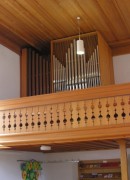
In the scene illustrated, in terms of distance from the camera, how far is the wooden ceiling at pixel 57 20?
224 inches

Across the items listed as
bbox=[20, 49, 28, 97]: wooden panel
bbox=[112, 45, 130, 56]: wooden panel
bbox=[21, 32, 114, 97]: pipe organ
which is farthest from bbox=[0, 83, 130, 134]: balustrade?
bbox=[112, 45, 130, 56]: wooden panel

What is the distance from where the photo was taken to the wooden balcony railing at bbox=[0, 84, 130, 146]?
4.48 metres

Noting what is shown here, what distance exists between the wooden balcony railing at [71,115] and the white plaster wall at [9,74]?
1460 millimetres

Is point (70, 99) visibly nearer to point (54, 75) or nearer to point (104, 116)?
point (104, 116)

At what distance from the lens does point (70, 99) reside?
482 cm

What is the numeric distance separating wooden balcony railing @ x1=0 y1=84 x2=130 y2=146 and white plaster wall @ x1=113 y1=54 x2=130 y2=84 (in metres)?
2.78

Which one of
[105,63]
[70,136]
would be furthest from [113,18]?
[70,136]

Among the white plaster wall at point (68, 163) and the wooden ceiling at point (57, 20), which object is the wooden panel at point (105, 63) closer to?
the wooden ceiling at point (57, 20)

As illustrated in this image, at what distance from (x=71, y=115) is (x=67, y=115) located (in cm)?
7

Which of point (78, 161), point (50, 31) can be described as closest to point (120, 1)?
point (50, 31)

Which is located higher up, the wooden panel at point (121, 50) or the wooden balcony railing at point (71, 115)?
the wooden panel at point (121, 50)

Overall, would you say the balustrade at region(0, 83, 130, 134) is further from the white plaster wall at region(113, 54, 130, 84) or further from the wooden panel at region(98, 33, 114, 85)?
the white plaster wall at region(113, 54, 130, 84)

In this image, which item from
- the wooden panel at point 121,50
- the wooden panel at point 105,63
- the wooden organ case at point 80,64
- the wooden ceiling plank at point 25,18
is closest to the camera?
the wooden ceiling plank at point 25,18

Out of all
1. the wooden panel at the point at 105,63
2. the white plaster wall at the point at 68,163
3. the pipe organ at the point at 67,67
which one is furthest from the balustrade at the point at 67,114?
the white plaster wall at the point at 68,163
